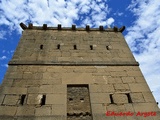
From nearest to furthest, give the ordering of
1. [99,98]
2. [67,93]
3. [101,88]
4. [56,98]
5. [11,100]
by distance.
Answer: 1. [11,100]
2. [56,98]
3. [99,98]
4. [67,93]
5. [101,88]

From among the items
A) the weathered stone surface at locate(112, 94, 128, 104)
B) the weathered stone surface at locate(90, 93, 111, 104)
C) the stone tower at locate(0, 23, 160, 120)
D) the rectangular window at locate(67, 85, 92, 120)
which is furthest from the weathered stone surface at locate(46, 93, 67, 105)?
the weathered stone surface at locate(112, 94, 128, 104)

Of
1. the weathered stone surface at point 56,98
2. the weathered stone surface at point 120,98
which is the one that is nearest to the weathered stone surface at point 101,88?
the weathered stone surface at point 120,98

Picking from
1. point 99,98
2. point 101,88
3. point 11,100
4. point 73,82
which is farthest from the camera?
point 73,82

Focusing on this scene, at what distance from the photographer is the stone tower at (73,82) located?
5.24m

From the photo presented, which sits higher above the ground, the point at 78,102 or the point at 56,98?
the point at 56,98

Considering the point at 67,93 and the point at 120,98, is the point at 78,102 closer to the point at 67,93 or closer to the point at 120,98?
the point at 67,93

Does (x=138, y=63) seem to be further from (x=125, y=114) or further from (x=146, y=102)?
(x=125, y=114)

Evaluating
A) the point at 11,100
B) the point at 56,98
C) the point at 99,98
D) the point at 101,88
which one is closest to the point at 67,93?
the point at 56,98

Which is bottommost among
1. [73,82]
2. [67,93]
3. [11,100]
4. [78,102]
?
[78,102]

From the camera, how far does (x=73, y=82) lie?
20.0 feet

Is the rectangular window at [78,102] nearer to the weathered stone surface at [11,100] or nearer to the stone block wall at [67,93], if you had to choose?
the stone block wall at [67,93]

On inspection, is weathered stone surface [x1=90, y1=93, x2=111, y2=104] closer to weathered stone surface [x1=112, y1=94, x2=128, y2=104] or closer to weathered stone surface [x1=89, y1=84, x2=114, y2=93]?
weathered stone surface [x1=89, y1=84, x2=114, y2=93]

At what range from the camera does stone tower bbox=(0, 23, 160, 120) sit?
5.24 meters

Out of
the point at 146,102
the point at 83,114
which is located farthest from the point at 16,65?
the point at 146,102
